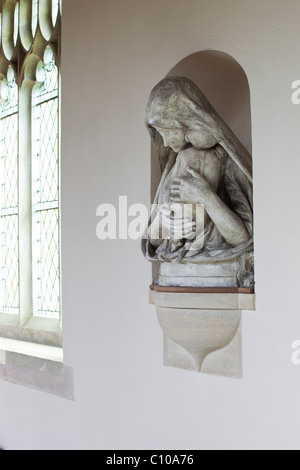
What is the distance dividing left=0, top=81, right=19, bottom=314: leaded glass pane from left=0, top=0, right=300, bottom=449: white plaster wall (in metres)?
0.92

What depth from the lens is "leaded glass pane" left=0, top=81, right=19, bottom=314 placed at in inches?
195

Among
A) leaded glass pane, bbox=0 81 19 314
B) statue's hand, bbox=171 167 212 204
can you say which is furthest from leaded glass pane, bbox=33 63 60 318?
statue's hand, bbox=171 167 212 204

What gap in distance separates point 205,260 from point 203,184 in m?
0.34

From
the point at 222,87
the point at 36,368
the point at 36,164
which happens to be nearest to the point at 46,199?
the point at 36,164

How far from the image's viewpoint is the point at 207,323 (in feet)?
9.13

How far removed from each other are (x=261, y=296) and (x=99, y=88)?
1665mm

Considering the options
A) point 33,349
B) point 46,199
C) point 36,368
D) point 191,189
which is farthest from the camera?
point 46,199

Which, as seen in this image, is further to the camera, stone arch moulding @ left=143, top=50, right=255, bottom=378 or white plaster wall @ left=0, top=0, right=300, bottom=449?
stone arch moulding @ left=143, top=50, right=255, bottom=378

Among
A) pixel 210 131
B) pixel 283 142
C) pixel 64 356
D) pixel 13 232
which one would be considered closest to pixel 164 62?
pixel 210 131

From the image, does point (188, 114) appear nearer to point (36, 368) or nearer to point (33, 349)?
point (36, 368)

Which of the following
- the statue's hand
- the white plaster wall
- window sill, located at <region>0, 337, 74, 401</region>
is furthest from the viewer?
window sill, located at <region>0, 337, 74, 401</region>

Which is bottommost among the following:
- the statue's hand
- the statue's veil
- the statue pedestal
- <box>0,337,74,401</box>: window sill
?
<box>0,337,74,401</box>: window sill

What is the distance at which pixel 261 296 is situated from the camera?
2.68 m

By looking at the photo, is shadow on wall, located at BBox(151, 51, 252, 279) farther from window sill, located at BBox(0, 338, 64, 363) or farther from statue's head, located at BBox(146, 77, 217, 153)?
window sill, located at BBox(0, 338, 64, 363)
